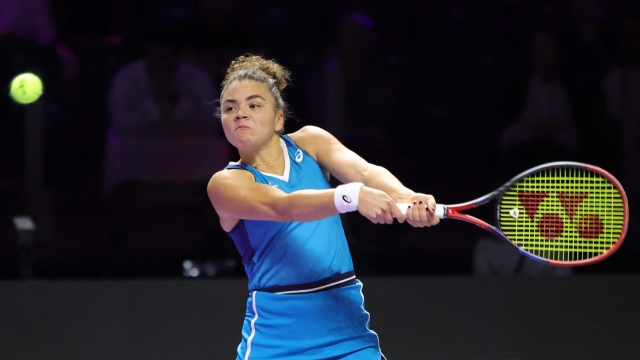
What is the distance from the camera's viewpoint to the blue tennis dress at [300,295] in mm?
2480

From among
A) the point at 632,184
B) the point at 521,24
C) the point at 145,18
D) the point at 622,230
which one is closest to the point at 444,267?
the point at 632,184

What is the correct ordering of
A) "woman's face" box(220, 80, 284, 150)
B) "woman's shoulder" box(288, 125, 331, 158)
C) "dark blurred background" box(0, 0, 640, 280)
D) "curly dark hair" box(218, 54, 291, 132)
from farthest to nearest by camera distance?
"dark blurred background" box(0, 0, 640, 280)
"woman's shoulder" box(288, 125, 331, 158)
"curly dark hair" box(218, 54, 291, 132)
"woman's face" box(220, 80, 284, 150)

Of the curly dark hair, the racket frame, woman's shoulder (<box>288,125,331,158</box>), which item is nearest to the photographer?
the racket frame

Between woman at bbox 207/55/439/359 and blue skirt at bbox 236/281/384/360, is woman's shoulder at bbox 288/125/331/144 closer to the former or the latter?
woman at bbox 207/55/439/359

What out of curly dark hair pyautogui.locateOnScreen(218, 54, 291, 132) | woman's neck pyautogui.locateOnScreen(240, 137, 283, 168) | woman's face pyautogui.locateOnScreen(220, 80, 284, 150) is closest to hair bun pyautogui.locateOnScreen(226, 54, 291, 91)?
curly dark hair pyautogui.locateOnScreen(218, 54, 291, 132)

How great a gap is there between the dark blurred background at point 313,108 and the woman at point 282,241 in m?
1.85

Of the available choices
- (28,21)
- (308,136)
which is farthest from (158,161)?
(308,136)

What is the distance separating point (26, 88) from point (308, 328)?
274cm

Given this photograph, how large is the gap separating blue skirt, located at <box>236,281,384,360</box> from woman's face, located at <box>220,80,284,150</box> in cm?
50

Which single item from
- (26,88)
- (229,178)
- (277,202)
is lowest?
(277,202)

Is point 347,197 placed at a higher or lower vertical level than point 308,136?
lower

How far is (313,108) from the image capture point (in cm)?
453

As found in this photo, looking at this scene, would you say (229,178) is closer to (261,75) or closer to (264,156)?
(264,156)

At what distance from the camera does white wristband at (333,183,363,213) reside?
2.22 m
